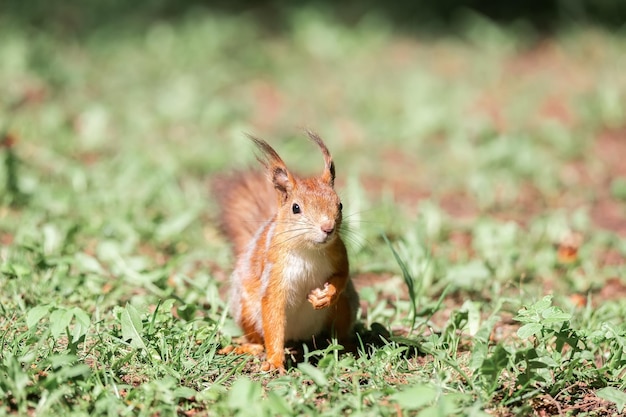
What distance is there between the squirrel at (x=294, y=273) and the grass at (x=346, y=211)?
5.1 inches

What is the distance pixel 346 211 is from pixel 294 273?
1.63 m

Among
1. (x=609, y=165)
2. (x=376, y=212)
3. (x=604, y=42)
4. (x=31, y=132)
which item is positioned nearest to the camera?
(x=376, y=212)

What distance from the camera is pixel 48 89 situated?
674 cm

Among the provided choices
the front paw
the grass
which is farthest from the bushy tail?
the front paw

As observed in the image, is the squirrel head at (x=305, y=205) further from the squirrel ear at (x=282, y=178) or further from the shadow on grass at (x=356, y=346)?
the shadow on grass at (x=356, y=346)

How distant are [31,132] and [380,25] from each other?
5325 millimetres

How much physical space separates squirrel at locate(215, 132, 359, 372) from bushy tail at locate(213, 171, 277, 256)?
321 mm

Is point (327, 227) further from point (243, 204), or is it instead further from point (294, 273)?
point (243, 204)

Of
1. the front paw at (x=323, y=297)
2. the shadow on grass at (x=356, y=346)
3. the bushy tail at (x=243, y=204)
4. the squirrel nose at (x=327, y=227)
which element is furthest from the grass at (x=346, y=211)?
the squirrel nose at (x=327, y=227)

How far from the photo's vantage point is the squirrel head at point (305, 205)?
2.89 metres

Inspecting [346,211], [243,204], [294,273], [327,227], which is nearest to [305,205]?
[327,227]

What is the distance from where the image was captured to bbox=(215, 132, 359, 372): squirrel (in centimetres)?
295

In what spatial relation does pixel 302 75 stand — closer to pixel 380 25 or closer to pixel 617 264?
pixel 380 25

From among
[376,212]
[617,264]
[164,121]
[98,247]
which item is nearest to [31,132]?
[164,121]
